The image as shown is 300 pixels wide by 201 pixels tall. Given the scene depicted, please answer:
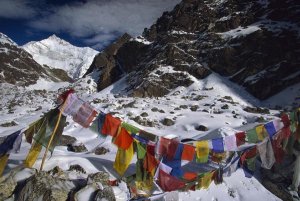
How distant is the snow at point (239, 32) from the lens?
56.0 m

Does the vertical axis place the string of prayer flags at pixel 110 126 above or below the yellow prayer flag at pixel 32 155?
above

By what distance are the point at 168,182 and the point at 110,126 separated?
300 cm

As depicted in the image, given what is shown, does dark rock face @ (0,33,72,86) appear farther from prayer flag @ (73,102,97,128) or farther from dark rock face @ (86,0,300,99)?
prayer flag @ (73,102,97,128)

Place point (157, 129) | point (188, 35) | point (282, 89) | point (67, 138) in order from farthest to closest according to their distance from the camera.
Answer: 1. point (188, 35)
2. point (282, 89)
3. point (157, 129)
4. point (67, 138)

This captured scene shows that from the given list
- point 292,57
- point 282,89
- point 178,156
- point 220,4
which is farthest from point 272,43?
point 178,156

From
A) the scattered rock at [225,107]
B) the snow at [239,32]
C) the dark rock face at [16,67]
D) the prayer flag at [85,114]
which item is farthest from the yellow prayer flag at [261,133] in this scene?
the dark rock face at [16,67]

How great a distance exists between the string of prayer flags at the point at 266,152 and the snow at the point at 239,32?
152 ft

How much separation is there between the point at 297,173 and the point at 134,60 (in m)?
62.6

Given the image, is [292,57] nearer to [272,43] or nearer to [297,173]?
[272,43]

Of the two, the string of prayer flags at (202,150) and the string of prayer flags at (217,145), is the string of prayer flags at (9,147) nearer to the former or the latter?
the string of prayer flags at (202,150)

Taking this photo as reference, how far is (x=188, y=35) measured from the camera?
2554 inches

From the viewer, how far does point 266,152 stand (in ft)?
41.0

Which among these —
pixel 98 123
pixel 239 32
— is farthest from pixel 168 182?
pixel 239 32

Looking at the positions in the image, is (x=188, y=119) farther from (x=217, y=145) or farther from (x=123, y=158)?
(x=123, y=158)
